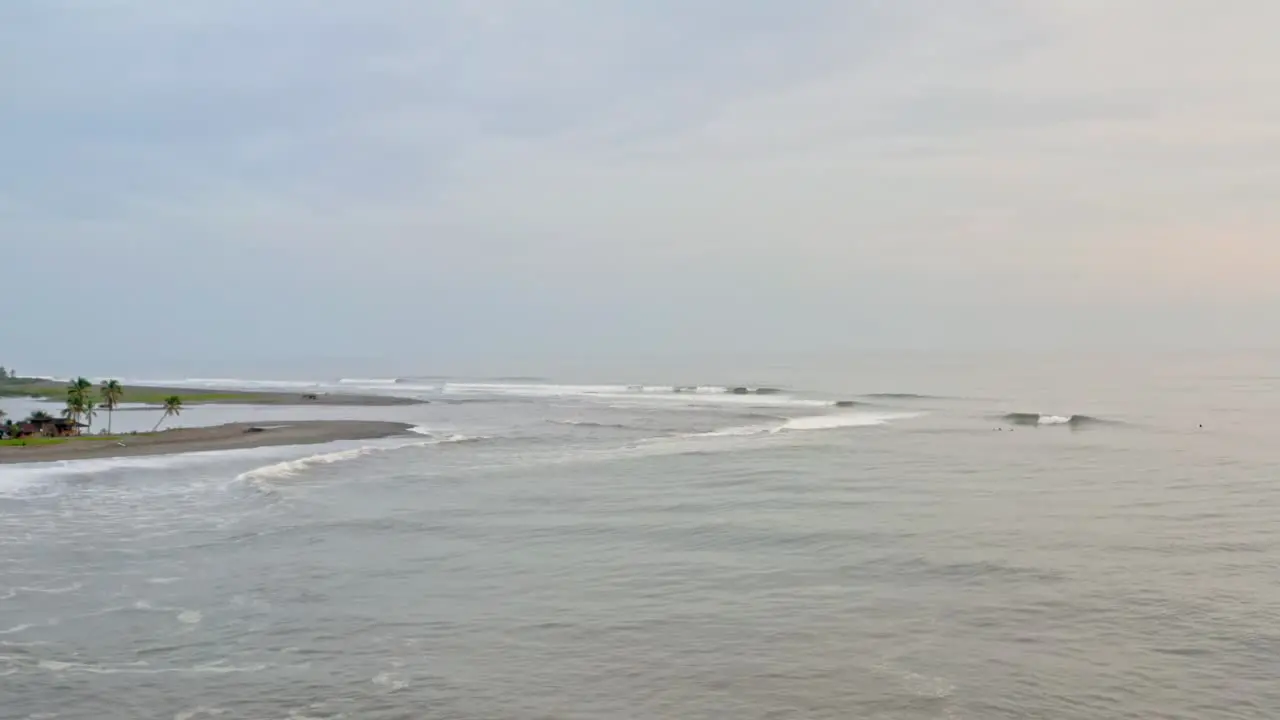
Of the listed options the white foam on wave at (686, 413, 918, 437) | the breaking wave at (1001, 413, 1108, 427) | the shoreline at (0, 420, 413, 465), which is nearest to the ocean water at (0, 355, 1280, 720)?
the shoreline at (0, 420, 413, 465)

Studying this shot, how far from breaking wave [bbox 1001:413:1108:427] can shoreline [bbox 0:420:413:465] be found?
54.1m

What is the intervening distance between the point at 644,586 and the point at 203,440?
53.6 m

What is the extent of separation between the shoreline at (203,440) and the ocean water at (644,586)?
15.2 feet

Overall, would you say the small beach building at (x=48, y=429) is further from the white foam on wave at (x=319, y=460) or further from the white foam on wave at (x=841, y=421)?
the white foam on wave at (x=841, y=421)

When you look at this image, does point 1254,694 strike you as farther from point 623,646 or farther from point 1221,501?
point 1221,501

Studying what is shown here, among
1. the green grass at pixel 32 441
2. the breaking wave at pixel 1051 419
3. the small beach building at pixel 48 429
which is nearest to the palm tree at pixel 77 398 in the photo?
the small beach building at pixel 48 429

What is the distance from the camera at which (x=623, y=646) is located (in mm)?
24562

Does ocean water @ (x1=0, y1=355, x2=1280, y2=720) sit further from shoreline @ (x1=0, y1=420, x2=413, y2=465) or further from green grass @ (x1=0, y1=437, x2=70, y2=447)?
green grass @ (x1=0, y1=437, x2=70, y2=447)

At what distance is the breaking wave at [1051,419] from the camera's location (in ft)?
284

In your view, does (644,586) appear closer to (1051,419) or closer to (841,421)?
(841,421)

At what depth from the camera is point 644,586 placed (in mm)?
30125

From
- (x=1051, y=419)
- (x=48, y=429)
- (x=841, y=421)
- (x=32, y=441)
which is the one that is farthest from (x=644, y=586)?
(x=1051, y=419)

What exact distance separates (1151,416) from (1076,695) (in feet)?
262

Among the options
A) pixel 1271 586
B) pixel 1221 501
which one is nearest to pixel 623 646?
pixel 1271 586
